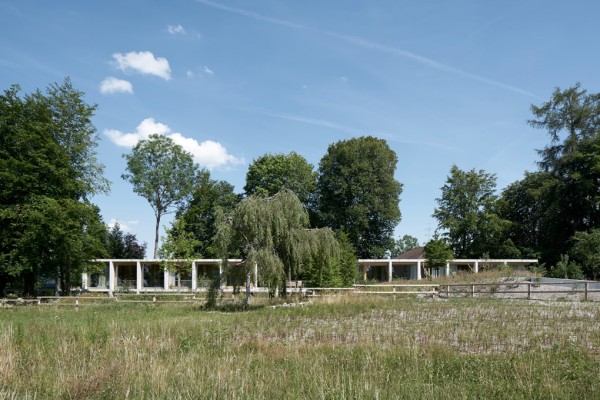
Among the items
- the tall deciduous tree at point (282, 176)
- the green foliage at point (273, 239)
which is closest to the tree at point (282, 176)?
the tall deciduous tree at point (282, 176)

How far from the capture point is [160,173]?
53.4 metres

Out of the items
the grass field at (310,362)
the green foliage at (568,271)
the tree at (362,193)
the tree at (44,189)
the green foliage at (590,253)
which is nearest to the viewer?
the grass field at (310,362)

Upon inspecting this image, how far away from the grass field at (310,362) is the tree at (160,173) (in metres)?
42.5

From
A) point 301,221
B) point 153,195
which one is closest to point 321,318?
point 301,221

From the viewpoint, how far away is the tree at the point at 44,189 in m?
29.6

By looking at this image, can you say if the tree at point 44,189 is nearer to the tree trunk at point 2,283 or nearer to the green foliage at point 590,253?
the tree trunk at point 2,283

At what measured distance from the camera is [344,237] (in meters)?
39.9

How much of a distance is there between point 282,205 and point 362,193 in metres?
27.7

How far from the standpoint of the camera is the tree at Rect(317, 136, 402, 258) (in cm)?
4981

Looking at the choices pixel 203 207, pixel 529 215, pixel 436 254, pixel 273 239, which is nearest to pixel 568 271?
pixel 436 254

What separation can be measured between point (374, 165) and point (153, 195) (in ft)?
82.2

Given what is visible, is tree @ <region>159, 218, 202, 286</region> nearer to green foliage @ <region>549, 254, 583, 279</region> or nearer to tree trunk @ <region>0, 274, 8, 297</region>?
tree trunk @ <region>0, 274, 8, 297</region>

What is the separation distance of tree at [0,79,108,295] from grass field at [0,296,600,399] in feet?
65.9

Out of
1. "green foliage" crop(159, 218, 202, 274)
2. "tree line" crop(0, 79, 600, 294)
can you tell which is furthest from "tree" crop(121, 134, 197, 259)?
"green foliage" crop(159, 218, 202, 274)
